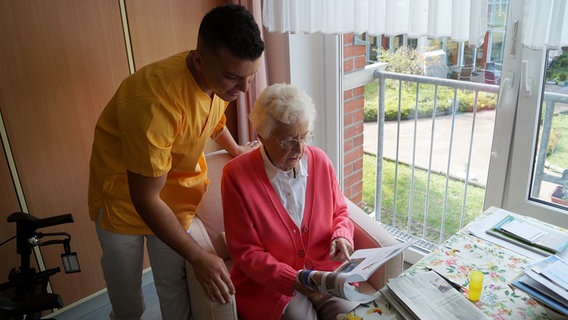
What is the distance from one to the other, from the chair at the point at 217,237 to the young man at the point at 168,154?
0.23ft

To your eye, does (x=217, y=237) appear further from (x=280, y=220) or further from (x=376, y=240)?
(x=376, y=240)

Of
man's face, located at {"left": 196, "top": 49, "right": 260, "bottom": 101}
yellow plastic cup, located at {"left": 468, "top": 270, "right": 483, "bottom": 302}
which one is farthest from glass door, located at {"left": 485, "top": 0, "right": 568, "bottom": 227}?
man's face, located at {"left": 196, "top": 49, "right": 260, "bottom": 101}

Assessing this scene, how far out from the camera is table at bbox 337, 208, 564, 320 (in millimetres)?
1100

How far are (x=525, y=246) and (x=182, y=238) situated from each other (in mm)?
1128

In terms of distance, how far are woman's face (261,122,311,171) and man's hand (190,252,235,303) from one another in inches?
17.0

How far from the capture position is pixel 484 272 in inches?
49.4

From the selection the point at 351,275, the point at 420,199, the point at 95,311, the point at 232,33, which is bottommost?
the point at 95,311

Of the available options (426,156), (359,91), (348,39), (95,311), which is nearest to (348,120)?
(359,91)

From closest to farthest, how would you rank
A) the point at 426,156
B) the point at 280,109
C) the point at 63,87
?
1. the point at 280,109
2. the point at 63,87
3. the point at 426,156

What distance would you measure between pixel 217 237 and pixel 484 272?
3.40 feet

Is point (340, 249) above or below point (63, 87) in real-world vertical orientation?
below

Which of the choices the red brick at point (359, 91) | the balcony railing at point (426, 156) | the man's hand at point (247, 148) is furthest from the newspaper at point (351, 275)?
the red brick at point (359, 91)

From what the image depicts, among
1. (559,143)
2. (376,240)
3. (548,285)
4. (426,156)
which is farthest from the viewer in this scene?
(426,156)

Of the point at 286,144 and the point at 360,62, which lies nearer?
the point at 286,144
